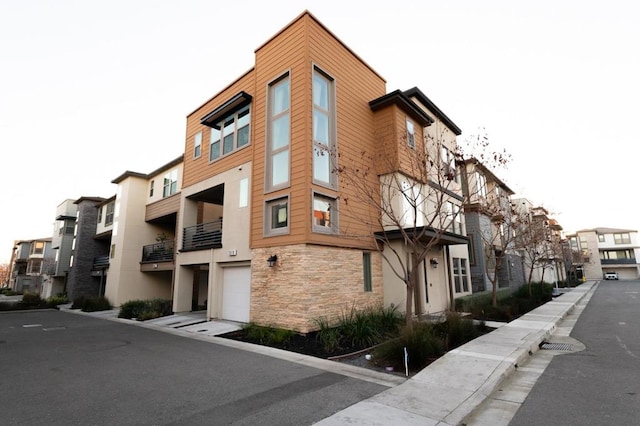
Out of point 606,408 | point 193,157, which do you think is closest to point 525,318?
point 606,408

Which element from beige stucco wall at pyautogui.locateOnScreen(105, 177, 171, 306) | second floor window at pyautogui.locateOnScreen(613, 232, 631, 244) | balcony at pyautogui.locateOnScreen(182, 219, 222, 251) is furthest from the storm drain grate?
second floor window at pyautogui.locateOnScreen(613, 232, 631, 244)

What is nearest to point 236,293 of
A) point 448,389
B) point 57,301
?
point 448,389

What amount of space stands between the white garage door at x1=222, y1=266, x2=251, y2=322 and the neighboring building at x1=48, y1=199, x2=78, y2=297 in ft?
83.4

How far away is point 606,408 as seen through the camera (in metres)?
4.84

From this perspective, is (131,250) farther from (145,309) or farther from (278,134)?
(278,134)

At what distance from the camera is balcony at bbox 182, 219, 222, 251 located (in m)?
15.6

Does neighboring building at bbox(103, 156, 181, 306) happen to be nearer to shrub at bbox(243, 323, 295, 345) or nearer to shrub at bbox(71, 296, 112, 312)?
shrub at bbox(71, 296, 112, 312)

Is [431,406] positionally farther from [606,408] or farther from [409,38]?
[409,38]

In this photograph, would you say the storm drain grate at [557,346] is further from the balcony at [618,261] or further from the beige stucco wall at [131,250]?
the balcony at [618,261]

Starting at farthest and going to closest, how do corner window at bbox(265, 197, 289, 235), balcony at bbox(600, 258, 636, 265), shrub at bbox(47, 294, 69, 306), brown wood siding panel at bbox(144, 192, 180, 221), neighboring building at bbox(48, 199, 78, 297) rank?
balcony at bbox(600, 258, 636, 265) < neighboring building at bbox(48, 199, 78, 297) < shrub at bbox(47, 294, 69, 306) < brown wood siding panel at bbox(144, 192, 180, 221) < corner window at bbox(265, 197, 289, 235)

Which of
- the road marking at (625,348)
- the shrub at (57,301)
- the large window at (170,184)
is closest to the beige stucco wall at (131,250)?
the large window at (170,184)

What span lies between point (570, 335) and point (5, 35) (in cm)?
2300

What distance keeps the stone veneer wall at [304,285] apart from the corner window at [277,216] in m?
0.76

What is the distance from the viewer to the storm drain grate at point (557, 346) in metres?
8.89
